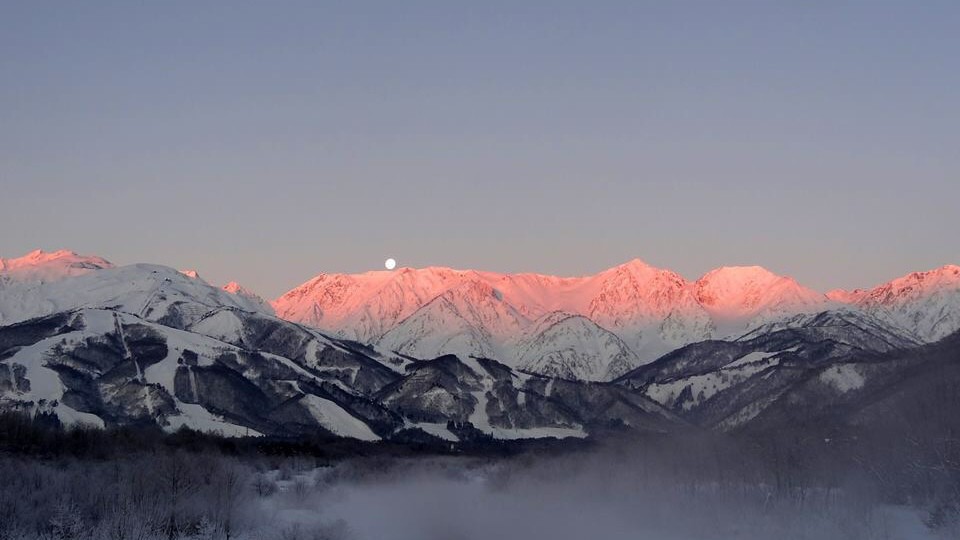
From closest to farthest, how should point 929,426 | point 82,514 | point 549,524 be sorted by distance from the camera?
point 82,514 → point 549,524 → point 929,426

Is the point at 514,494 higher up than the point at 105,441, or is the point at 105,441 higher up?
the point at 105,441

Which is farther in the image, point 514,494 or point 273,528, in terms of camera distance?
point 514,494

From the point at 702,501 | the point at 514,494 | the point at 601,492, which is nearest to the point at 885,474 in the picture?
the point at 702,501

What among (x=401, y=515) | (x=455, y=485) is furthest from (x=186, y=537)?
(x=455, y=485)

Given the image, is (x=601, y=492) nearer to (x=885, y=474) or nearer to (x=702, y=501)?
(x=702, y=501)

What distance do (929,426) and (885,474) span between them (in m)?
11.0

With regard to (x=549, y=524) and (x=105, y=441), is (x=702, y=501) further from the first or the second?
(x=105, y=441)

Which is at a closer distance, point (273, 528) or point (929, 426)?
point (273, 528)

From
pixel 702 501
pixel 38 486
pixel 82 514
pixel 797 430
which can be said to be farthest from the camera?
pixel 797 430

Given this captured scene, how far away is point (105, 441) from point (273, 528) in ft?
198

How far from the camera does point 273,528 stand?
87.8m

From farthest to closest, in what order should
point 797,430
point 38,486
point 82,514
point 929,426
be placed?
1. point 797,430
2. point 929,426
3. point 38,486
4. point 82,514

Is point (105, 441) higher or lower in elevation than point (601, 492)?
higher

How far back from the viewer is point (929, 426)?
13500cm
